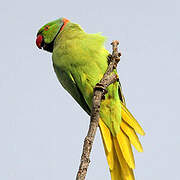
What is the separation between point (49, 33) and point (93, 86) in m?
1.61

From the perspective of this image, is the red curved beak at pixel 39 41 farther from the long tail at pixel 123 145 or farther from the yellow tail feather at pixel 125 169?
the yellow tail feather at pixel 125 169

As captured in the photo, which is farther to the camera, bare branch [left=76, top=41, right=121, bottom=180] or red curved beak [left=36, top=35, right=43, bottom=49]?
red curved beak [left=36, top=35, right=43, bottom=49]

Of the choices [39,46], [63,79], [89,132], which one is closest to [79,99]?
[63,79]

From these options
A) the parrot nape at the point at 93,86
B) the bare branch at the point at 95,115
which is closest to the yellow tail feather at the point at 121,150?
the parrot nape at the point at 93,86

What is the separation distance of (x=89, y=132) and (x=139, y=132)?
1.58m

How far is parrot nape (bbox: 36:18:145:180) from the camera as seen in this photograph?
3980 millimetres

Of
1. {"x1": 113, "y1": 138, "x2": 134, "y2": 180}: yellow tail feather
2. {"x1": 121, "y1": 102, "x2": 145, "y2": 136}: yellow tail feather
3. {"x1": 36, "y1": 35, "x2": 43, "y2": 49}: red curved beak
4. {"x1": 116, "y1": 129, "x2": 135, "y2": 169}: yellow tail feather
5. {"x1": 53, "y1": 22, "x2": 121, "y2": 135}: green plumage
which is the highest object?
{"x1": 36, "y1": 35, "x2": 43, "y2": 49}: red curved beak

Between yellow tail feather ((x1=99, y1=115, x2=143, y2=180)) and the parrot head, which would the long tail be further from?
the parrot head

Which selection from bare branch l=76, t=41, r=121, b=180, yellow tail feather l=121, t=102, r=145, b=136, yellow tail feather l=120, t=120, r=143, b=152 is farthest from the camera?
yellow tail feather l=121, t=102, r=145, b=136

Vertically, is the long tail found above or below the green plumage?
below

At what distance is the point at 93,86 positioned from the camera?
13.0ft

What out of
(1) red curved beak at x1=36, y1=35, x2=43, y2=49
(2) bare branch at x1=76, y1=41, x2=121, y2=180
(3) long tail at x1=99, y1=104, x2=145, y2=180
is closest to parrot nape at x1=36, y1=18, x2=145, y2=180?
(3) long tail at x1=99, y1=104, x2=145, y2=180

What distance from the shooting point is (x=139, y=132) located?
4059 millimetres

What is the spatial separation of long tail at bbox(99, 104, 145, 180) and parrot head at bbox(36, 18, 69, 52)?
1.70m
